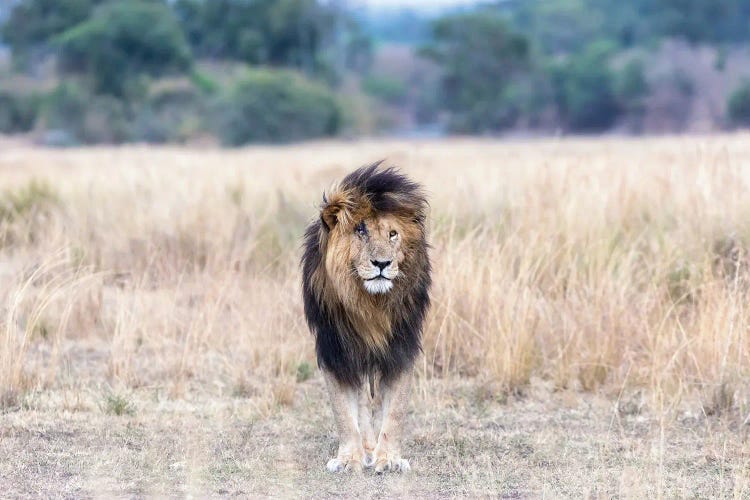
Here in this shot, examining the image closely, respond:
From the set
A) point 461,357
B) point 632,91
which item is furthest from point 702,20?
point 461,357

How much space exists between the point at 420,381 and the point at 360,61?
59.9m

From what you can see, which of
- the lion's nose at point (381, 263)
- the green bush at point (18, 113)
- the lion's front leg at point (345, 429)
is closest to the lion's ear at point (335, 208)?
the lion's nose at point (381, 263)

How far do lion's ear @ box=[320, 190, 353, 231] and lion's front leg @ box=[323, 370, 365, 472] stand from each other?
652 millimetres

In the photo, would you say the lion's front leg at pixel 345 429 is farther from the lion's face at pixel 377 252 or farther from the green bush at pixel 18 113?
the green bush at pixel 18 113

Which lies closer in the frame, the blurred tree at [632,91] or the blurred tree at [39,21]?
the blurred tree at [632,91]

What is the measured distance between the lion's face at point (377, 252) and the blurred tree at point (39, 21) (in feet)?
153

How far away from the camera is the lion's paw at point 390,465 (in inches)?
192

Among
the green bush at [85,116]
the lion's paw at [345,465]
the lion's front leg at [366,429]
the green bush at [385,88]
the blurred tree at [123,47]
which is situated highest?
the blurred tree at [123,47]

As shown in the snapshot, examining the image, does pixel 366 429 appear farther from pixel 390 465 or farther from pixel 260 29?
pixel 260 29

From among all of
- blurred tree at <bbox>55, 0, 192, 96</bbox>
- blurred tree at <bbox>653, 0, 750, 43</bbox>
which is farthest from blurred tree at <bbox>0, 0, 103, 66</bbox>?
blurred tree at <bbox>653, 0, 750, 43</bbox>

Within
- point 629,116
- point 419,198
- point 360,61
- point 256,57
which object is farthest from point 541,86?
point 419,198

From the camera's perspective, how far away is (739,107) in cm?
3778

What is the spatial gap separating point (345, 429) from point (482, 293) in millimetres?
1826

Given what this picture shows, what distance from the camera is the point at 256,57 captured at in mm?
52312
